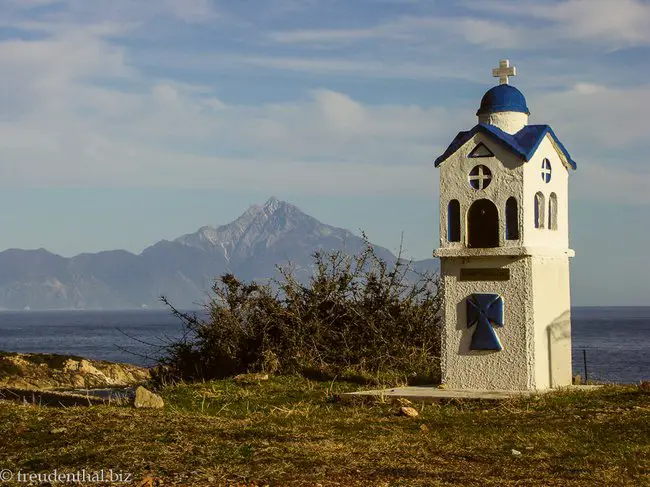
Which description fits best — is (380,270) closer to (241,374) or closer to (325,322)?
(325,322)

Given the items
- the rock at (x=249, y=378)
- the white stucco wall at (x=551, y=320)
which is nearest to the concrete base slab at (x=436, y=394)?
the white stucco wall at (x=551, y=320)

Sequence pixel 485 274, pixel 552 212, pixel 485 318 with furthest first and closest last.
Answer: pixel 552 212 → pixel 485 274 → pixel 485 318

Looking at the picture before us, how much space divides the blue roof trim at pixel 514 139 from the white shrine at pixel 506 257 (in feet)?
0.05

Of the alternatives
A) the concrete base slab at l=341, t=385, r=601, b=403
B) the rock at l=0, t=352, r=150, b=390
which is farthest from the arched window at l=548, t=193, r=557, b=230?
the rock at l=0, t=352, r=150, b=390

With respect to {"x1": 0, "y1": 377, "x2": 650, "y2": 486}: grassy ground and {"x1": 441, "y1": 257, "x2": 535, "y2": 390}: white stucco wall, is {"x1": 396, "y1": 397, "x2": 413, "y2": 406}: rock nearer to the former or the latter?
{"x1": 0, "y1": 377, "x2": 650, "y2": 486}: grassy ground

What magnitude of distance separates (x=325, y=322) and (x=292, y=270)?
156cm

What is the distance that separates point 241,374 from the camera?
62.1 ft

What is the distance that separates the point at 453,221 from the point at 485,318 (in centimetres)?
167

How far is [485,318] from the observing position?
51.6 feet

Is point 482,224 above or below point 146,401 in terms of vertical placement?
above

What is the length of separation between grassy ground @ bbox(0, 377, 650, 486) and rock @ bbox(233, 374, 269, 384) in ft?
10.2

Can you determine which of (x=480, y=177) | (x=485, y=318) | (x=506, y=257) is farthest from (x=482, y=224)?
(x=485, y=318)

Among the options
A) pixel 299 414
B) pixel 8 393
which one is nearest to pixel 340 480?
pixel 299 414

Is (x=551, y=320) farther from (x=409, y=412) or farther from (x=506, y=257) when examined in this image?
(x=409, y=412)
